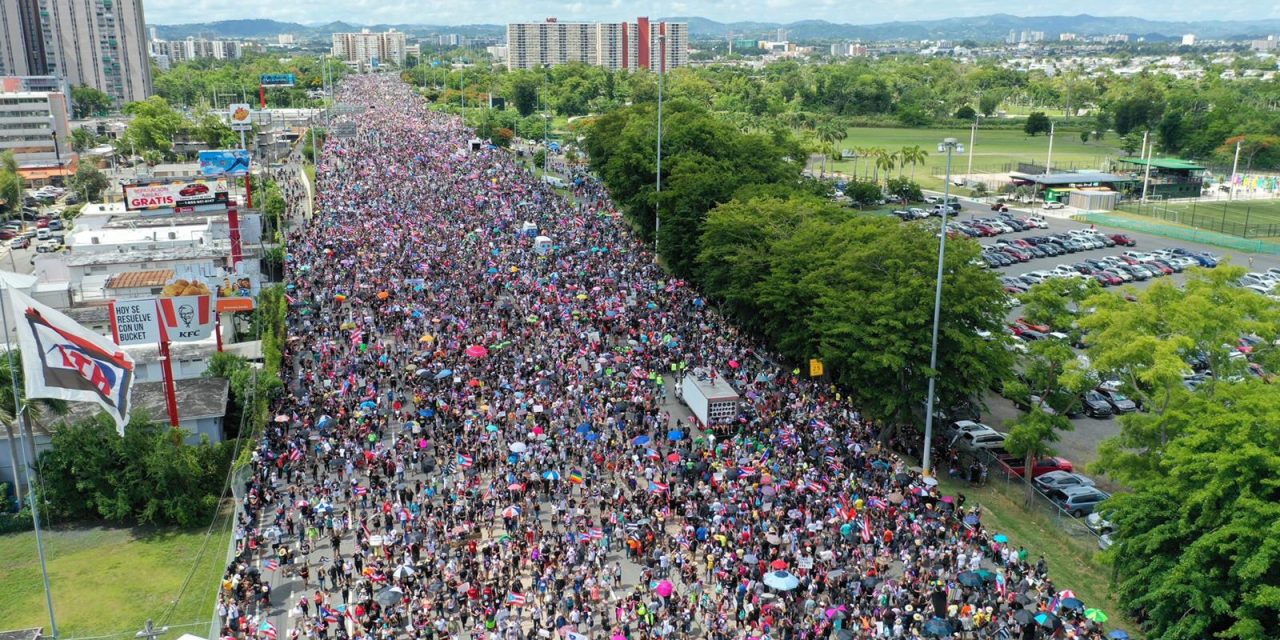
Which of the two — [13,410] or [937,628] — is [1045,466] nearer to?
[937,628]

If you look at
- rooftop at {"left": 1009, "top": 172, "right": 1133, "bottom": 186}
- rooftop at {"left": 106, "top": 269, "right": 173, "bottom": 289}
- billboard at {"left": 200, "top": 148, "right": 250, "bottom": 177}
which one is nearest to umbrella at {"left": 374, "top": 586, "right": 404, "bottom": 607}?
rooftop at {"left": 106, "top": 269, "right": 173, "bottom": 289}

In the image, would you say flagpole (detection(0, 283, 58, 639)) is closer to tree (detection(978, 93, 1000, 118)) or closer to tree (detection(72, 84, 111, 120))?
tree (detection(72, 84, 111, 120))

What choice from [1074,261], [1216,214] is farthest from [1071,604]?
[1216,214]

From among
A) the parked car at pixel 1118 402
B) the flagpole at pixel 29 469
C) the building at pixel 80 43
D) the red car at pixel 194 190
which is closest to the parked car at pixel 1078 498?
the parked car at pixel 1118 402

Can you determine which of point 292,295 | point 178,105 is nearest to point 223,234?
point 292,295

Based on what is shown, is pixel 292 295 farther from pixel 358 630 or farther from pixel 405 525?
pixel 358 630

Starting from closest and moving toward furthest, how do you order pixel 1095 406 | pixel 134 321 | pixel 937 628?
pixel 937 628 → pixel 134 321 → pixel 1095 406
